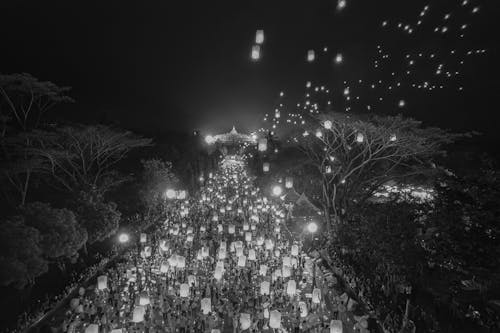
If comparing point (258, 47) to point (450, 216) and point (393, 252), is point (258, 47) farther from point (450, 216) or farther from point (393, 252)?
point (393, 252)

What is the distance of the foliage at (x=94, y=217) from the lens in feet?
39.5

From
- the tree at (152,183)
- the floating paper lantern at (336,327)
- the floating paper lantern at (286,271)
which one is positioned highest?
the tree at (152,183)

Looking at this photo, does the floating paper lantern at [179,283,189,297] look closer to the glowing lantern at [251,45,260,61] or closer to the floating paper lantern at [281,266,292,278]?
the floating paper lantern at [281,266,292,278]

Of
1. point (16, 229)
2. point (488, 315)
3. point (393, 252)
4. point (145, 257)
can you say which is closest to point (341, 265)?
point (393, 252)

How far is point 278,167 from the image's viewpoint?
30547 millimetres

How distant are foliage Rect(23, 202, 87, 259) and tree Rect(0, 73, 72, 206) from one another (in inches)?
167

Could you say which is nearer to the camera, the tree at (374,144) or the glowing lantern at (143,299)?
the glowing lantern at (143,299)

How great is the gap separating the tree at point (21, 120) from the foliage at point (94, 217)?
3.11 metres

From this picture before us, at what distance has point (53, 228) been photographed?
31.5ft

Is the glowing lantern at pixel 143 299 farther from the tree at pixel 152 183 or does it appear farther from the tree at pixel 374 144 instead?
the tree at pixel 152 183

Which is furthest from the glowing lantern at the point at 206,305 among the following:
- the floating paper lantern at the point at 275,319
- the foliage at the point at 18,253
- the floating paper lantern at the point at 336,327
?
the foliage at the point at 18,253

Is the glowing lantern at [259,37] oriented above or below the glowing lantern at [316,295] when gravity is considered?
above

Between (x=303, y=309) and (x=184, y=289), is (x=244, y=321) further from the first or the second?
(x=184, y=289)

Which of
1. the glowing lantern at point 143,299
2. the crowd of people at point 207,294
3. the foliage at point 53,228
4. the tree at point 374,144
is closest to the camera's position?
the crowd of people at point 207,294
